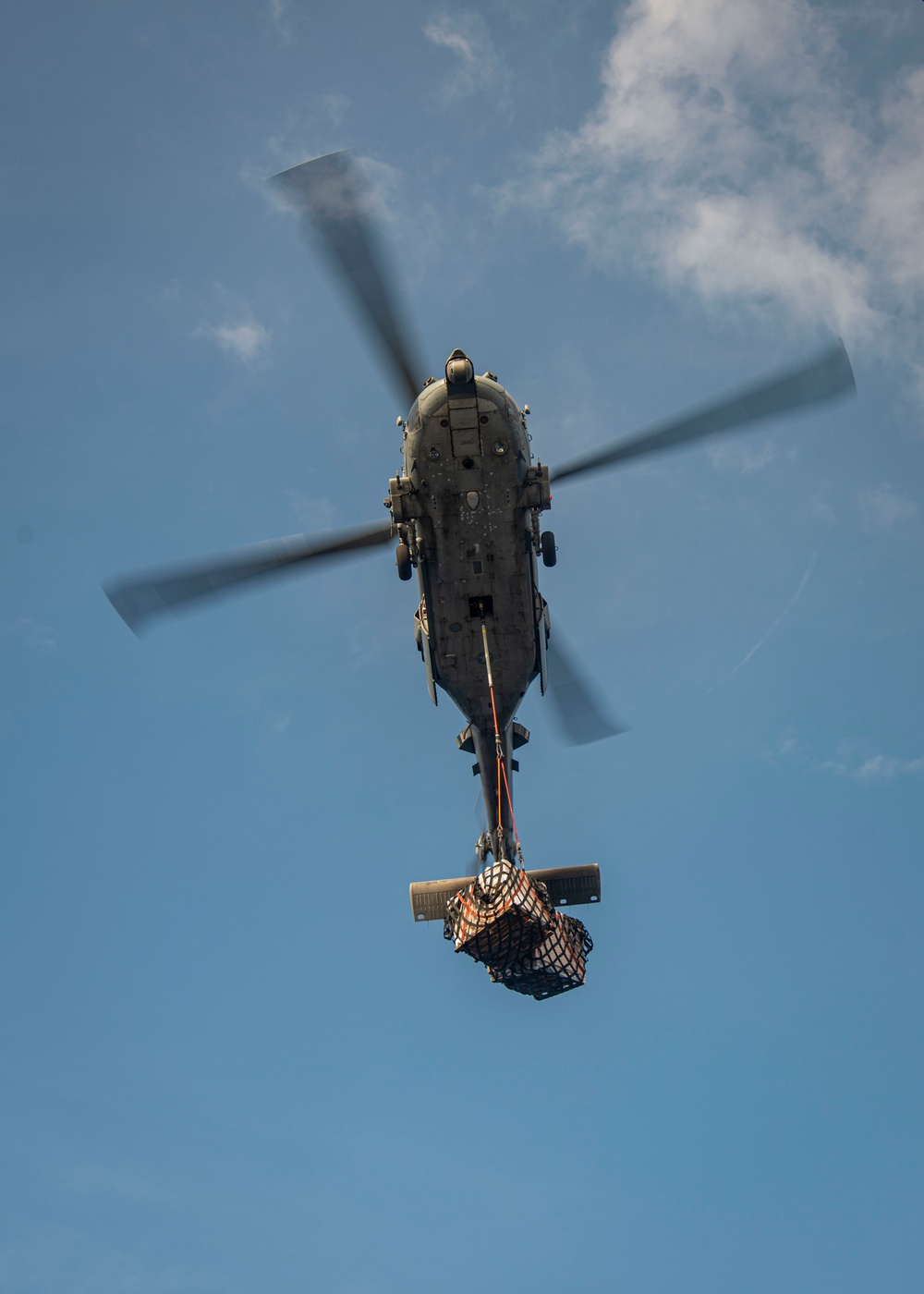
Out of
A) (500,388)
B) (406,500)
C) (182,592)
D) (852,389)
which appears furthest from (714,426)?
(182,592)

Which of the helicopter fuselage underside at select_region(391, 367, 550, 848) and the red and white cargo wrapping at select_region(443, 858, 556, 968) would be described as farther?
the helicopter fuselage underside at select_region(391, 367, 550, 848)

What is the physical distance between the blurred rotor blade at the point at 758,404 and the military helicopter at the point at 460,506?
0.02m

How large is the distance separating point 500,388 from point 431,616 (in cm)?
514

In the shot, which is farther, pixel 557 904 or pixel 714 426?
pixel 557 904

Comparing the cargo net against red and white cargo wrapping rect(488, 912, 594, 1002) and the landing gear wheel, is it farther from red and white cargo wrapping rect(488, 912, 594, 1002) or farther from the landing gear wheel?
the landing gear wheel

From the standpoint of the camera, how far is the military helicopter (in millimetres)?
22094

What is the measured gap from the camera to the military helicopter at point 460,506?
22.1 meters

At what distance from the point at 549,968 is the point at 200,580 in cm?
1076

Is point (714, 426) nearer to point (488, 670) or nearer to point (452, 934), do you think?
point (488, 670)

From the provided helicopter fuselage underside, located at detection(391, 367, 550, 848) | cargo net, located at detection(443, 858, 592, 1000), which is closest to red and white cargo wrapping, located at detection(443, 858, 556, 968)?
cargo net, located at detection(443, 858, 592, 1000)

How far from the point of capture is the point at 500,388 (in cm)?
2308

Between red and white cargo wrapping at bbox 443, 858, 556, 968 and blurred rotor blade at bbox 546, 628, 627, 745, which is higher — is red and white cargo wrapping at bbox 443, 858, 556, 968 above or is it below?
below

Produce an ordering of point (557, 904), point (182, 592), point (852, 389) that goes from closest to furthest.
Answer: point (852, 389)
point (182, 592)
point (557, 904)

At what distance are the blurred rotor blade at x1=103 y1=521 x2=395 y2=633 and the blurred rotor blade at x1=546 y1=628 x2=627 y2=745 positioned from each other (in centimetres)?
633
